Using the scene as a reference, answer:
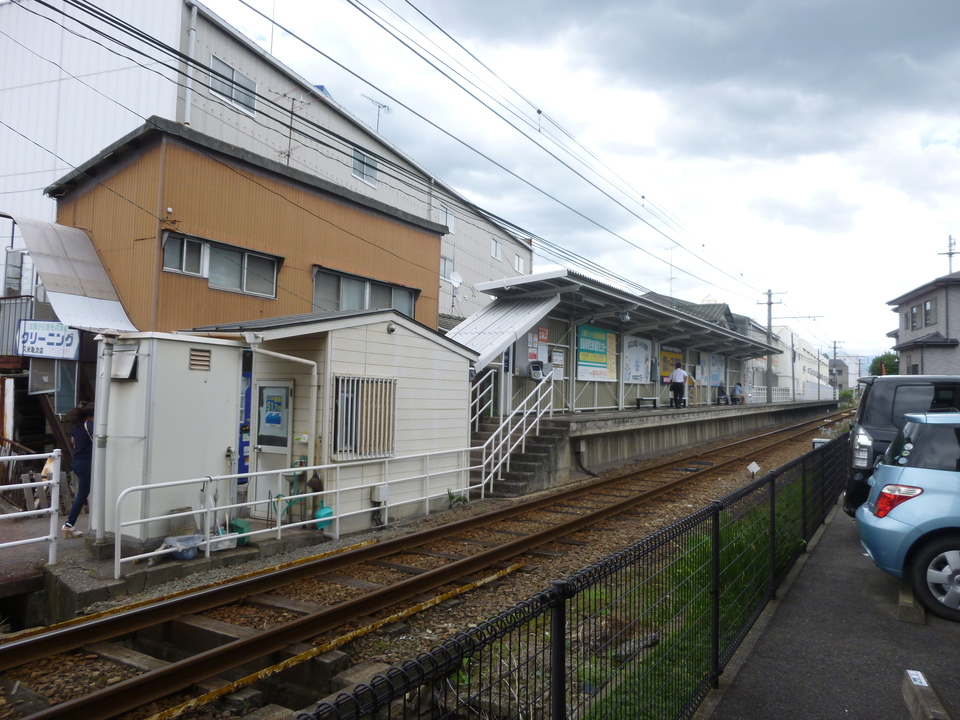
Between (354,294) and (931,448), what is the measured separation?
13234 millimetres

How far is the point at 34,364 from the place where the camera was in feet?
44.9

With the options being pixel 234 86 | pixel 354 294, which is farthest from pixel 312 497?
pixel 234 86

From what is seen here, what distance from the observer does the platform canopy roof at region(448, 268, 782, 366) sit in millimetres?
14797

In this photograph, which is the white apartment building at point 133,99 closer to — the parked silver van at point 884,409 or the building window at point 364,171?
the building window at point 364,171

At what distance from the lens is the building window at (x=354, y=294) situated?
15531 mm

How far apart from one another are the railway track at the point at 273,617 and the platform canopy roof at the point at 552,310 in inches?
222

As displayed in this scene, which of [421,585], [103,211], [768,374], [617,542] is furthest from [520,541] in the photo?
[768,374]

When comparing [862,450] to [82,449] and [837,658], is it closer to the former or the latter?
[837,658]

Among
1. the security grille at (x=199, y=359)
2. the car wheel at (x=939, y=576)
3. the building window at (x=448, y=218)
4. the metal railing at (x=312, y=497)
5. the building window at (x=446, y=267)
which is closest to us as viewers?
the car wheel at (x=939, y=576)

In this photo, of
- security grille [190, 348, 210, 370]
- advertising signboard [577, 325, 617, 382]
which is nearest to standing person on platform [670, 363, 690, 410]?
advertising signboard [577, 325, 617, 382]

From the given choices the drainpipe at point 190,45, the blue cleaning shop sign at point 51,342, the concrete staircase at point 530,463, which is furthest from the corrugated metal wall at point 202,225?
the concrete staircase at point 530,463

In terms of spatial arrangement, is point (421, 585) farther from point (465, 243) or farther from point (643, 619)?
point (465, 243)

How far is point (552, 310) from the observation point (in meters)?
17.5

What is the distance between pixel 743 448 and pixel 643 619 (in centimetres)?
1990
